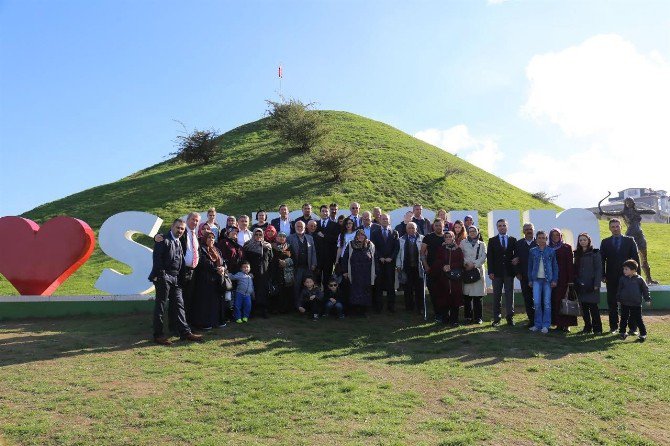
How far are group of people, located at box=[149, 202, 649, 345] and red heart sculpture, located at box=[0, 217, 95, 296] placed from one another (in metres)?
3.20

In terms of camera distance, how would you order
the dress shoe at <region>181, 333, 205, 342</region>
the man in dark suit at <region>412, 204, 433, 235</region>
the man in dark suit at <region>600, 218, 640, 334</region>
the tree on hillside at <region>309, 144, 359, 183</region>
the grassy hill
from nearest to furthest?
1. the dress shoe at <region>181, 333, 205, 342</region>
2. the man in dark suit at <region>600, 218, 640, 334</region>
3. the man in dark suit at <region>412, 204, 433, 235</region>
4. the grassy hill
5. the tree on hillside at <region>309, 144, 359, 183</region>

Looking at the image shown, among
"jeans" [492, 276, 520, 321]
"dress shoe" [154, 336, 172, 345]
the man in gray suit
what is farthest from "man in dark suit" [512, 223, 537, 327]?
"dress shoe" [154, 336, 172, 345]

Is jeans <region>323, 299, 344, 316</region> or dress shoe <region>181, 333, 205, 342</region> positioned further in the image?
jeans <region>323, 299, 344, 316</region>

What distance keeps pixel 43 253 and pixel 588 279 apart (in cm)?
1038

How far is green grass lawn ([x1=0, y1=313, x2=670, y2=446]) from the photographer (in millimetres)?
4398

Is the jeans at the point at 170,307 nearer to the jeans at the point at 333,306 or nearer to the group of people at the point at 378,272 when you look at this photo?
the group of people at the point at 378,272

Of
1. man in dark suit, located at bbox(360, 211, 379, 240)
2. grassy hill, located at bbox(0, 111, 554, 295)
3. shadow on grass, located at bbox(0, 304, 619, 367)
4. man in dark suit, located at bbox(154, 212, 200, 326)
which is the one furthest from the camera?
grassy hill, located at bbox(0, 111, 554, 295)

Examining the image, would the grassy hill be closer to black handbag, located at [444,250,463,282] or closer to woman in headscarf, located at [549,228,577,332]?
black handbag, located at [444,250,463,282]

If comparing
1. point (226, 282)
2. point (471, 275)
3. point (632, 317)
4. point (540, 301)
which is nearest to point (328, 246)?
point (226, 282)

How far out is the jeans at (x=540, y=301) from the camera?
26.7 feet

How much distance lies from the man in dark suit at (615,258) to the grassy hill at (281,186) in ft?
42.7

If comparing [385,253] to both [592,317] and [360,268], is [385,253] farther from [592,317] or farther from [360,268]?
[592,317]

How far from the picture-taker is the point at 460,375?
5977mm

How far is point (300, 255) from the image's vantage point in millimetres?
8812
